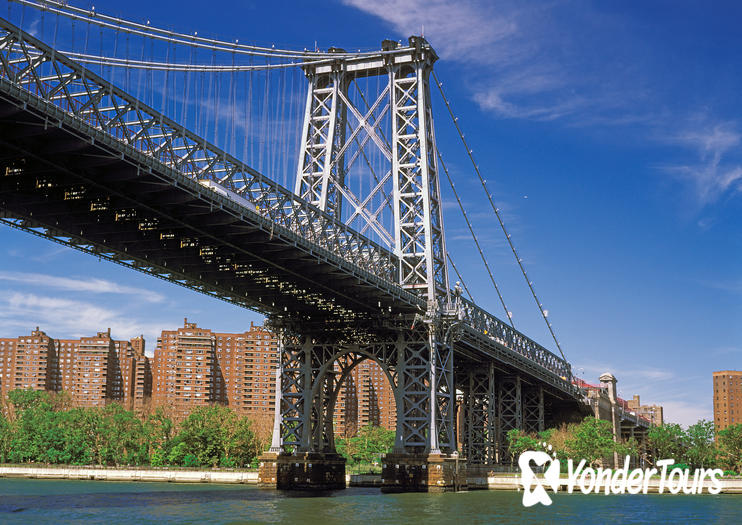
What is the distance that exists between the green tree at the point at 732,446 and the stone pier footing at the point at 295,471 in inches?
2031

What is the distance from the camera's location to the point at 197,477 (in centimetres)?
9656

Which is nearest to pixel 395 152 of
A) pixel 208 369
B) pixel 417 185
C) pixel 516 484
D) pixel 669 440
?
pixel 417 185

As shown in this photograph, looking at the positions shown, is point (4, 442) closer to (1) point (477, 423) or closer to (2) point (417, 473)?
(1) point (477, 423)

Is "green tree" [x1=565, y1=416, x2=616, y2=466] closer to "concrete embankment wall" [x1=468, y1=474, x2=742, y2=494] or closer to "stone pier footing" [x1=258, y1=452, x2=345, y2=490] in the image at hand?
"concrete embankment wall" [x1=468, y1=474, x2=742, y2=494]

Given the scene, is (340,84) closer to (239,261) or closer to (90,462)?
(239,261)

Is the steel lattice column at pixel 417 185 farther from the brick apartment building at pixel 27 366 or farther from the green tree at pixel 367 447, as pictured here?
the brick apartment building at pixel 27 366

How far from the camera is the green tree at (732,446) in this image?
101562 millimetres

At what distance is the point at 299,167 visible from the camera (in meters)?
74.6

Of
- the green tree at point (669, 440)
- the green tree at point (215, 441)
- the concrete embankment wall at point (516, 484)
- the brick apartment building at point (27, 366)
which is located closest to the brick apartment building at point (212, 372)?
the brick apartment building at point (27, 366)

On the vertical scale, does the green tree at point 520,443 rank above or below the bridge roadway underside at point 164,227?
below

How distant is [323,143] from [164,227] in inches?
1115

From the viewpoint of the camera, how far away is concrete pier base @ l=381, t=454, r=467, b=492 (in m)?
66.9

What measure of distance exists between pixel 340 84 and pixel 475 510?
3770 cm

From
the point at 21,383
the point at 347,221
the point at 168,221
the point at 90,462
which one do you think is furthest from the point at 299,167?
the point at 21,383
